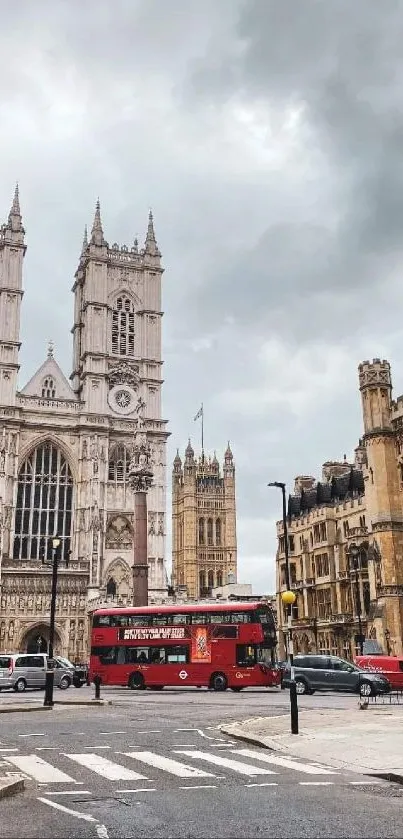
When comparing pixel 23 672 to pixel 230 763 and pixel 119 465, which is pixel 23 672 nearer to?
pixel 230 763

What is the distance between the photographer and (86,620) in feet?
214

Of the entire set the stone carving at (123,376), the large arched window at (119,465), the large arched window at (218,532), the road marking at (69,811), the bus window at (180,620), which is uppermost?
the stone carving at (123,376)

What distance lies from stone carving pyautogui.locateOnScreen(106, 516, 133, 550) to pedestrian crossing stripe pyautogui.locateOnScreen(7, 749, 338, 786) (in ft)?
187

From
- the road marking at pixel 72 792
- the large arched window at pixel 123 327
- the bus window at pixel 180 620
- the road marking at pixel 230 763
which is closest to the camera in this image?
the road marking at pixel 72 792

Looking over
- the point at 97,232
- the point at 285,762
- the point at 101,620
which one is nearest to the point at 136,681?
the point at 101,620

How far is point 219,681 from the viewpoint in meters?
34.1

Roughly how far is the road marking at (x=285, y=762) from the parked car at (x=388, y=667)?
18648 millimetres

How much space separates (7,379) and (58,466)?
8906 mm

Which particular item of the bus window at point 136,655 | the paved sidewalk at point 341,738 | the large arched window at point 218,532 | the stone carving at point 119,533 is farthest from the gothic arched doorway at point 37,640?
the large arched window at point 218,532

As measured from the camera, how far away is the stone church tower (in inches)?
2571

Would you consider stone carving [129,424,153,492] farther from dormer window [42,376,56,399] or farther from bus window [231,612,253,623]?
dormer window [42,376,56,399]

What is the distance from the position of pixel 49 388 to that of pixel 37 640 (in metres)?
22.7

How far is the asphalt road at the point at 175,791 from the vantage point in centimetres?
763

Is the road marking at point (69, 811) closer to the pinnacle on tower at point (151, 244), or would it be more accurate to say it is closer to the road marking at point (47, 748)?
the road marking at point (47, 748)
